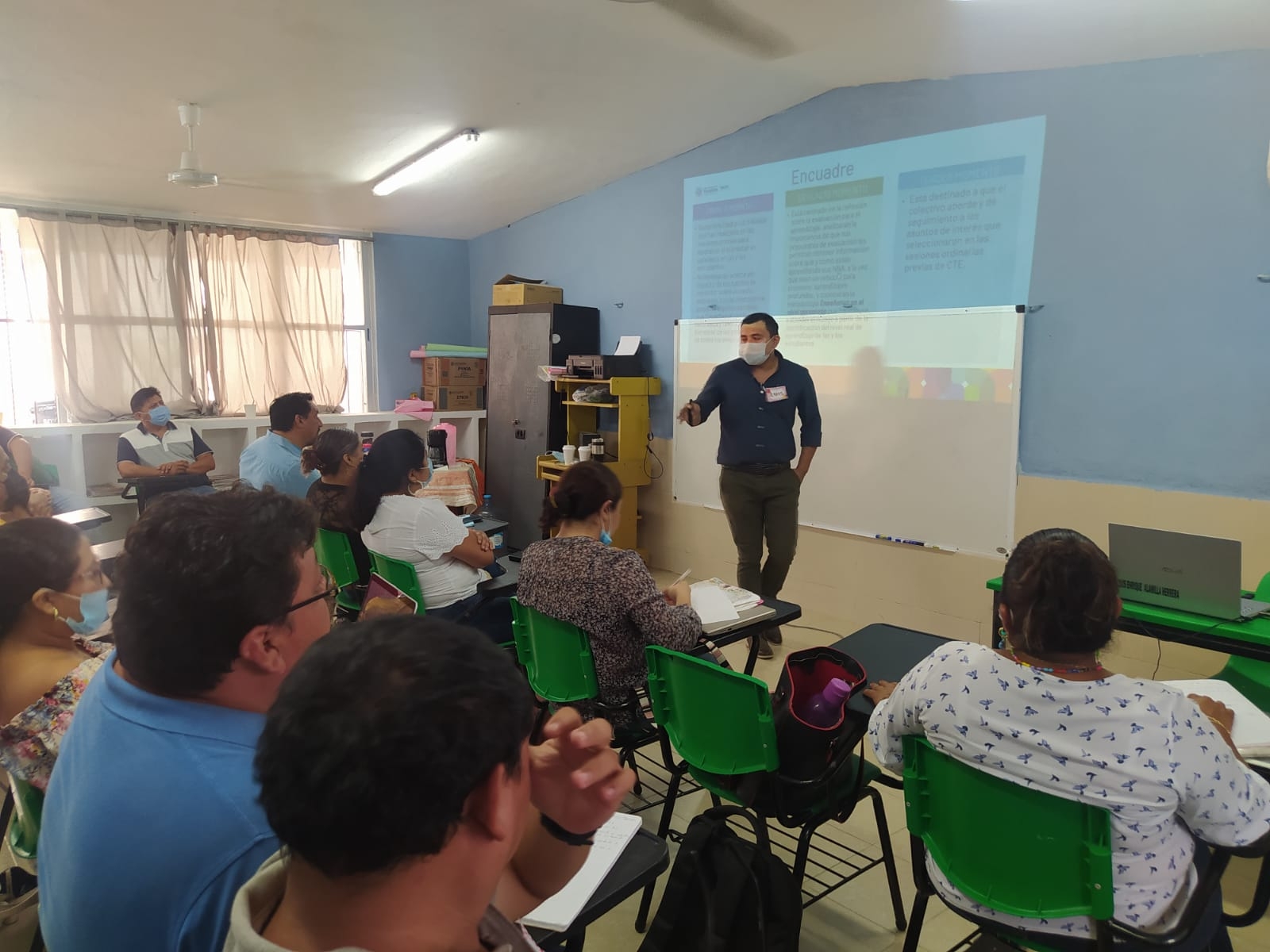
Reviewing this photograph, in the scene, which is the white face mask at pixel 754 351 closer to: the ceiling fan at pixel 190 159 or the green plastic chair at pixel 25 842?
the ceiling fan at pixel 190 159

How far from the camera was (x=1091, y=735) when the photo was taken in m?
1.29

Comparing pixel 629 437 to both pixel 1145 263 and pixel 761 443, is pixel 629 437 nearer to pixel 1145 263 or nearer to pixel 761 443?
pixel 761 443

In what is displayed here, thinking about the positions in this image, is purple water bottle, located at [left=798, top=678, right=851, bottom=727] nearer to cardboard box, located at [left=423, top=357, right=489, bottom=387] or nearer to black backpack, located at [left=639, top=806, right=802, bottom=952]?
black backpack, located at [left=639, top=806, right=802, bottom=952]

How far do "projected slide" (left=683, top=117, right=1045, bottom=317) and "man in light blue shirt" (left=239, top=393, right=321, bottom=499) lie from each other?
253 cm

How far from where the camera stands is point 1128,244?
3.32 metres

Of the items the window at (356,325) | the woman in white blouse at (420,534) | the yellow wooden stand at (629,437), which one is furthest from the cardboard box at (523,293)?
the woman in white blouse at (420,534)

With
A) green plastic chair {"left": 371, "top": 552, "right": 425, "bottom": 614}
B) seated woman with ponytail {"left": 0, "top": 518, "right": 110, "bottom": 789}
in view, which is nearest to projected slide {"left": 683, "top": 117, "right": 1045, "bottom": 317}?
green plastic chair {"left": 371, "top": 552, "right": 425, "bottom": 614}

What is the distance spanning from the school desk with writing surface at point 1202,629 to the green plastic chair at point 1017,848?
83 cm

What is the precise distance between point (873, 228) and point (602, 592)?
295 centimetres

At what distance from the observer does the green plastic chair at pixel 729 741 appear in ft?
5.82

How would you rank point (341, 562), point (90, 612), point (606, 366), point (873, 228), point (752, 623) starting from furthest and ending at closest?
point (606, 366) → point (873, 228) → point (341, 562) → point (752, 623) → point (90, 612)

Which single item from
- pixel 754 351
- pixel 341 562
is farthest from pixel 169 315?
pixel 754 351

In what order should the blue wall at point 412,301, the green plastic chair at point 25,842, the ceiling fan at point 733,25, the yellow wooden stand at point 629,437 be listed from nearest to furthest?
the green plastic chair at point 25,842 < the ceiling fan at point 733,25 < the yellow wooden stand at point 629,437 < the blue wall at point 412,301

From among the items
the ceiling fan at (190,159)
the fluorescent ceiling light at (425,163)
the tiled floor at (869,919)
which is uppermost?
the fluorescent ceiling light at (425,163)
